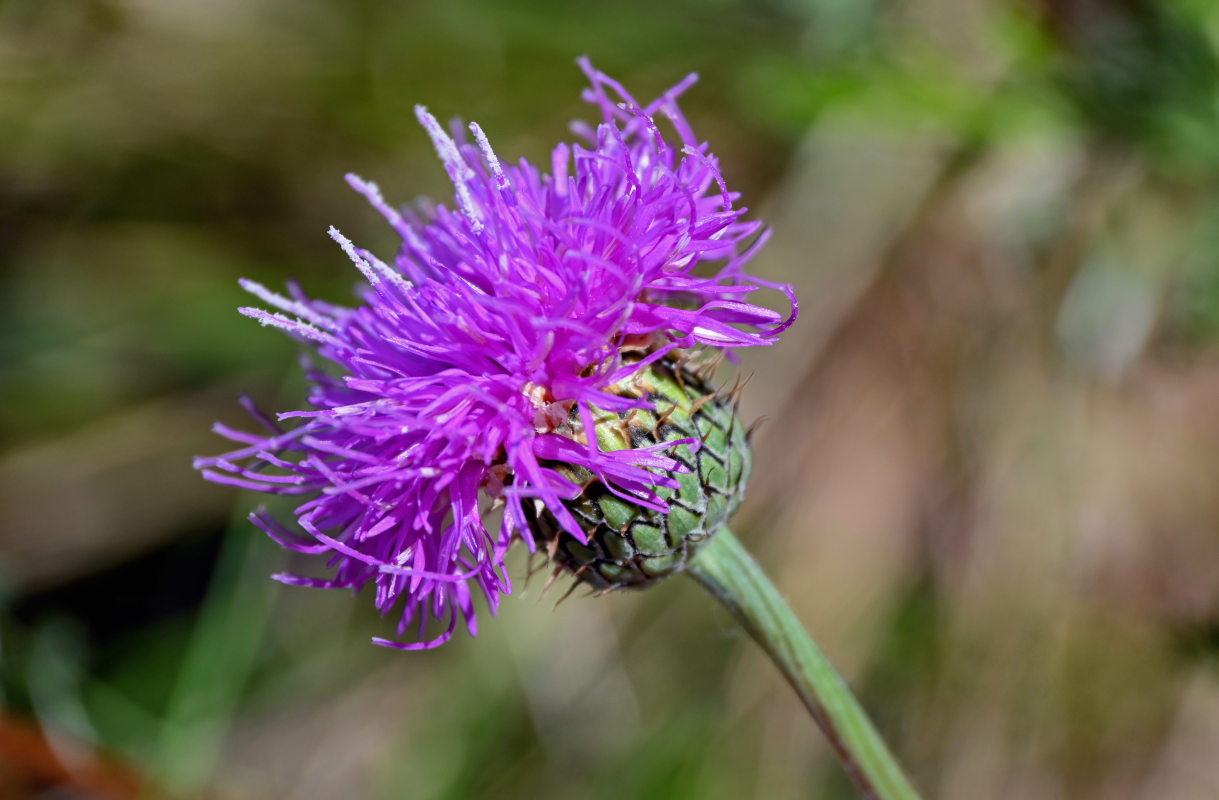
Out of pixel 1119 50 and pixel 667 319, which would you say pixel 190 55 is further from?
pixel 1119 50

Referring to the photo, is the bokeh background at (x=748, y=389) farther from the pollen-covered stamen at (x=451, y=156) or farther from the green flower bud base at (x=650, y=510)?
the green flower bud base at (x=650, y=510)

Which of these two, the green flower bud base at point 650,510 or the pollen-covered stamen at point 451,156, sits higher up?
the pollen-covered stamen at point 451,156

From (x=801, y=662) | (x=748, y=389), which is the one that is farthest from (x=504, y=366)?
(x=748, y=389)

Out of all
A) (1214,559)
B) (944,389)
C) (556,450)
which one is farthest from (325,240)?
(1214,559)

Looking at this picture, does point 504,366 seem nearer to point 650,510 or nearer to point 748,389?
point 650,510

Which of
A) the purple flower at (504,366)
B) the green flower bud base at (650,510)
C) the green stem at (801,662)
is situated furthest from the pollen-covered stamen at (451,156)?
the green stem at (801,662)

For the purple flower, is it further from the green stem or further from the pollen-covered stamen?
the green stem
